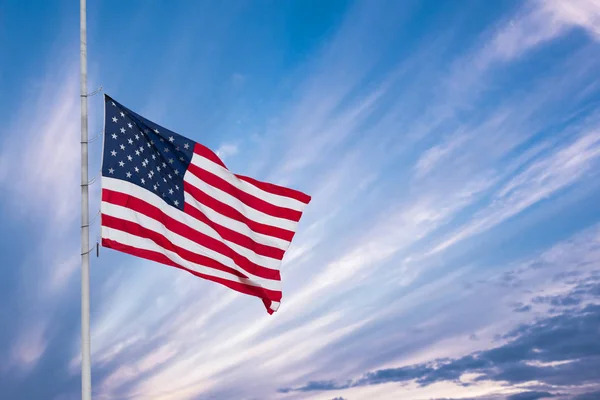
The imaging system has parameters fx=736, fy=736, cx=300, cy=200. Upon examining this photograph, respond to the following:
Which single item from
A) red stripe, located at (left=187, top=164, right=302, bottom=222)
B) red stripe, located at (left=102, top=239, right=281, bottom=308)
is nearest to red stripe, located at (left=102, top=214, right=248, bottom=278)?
red stripe, located at (left=102, top=239, right=281, bottom=308)

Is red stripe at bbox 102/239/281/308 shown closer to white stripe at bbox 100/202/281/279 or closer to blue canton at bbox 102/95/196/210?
white stripe at bbox 100/202/281/279

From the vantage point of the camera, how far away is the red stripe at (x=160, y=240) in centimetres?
1869

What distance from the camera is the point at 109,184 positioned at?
62.5ft

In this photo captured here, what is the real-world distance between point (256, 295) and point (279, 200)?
3188 mm

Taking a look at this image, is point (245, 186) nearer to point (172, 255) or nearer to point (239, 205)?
point (239, 205)

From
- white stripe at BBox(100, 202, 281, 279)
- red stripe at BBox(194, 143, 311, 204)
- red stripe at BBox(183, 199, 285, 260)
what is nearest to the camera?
white stripe at BBox(100, 202, 281, 279)

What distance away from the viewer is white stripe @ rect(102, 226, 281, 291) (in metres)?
18.6

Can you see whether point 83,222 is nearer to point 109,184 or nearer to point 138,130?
point 109,184

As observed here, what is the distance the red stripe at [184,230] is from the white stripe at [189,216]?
12cm

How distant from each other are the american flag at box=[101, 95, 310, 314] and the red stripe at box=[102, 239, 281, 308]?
3cm

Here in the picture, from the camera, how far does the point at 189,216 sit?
21109mm

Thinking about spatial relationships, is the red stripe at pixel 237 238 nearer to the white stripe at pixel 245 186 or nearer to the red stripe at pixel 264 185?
the white stripe at pixel 245 186

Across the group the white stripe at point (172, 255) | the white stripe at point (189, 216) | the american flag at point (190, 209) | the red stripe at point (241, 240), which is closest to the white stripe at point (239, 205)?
the american flag at point (190, 209)

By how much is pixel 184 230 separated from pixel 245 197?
110 inches
